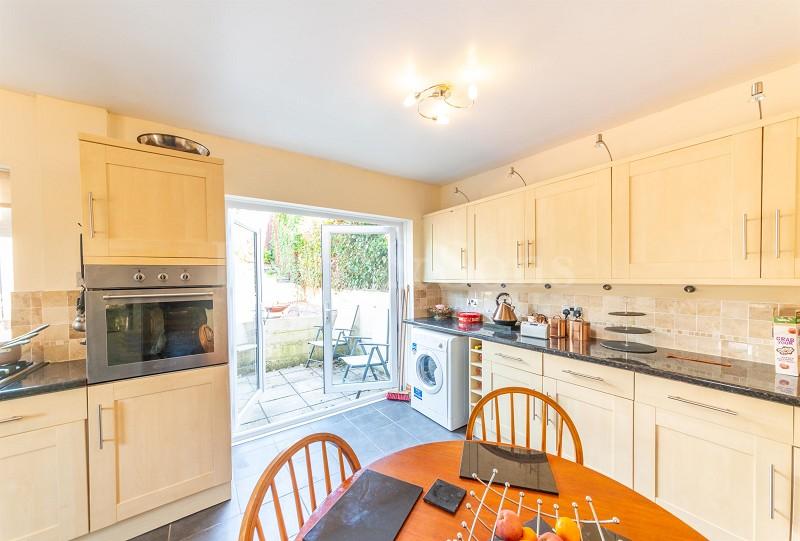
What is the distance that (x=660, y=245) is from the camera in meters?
1.81

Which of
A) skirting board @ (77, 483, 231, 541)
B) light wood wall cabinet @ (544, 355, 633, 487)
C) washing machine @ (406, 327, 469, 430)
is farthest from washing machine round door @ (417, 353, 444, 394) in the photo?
skirting board @ (77, 483, 231, 541)

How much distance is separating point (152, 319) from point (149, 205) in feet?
2.15

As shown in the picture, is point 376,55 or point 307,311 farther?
point 307,311

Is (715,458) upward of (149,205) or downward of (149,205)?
downward

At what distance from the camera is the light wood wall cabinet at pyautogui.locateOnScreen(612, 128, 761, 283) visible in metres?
1.52

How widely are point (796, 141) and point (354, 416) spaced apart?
3.47 m

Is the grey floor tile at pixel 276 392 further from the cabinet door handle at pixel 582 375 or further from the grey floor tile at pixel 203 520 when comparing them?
the cabinet door handle at pixel 582 375

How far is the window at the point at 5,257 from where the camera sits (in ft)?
5.73

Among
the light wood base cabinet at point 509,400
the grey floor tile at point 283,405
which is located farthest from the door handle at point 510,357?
the grey floor tile at point 283,405

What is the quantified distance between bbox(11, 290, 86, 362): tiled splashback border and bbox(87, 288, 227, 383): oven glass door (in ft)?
1.80

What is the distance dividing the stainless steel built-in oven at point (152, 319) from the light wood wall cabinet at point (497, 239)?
2.15m

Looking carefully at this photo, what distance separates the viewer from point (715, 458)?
1.43 metres

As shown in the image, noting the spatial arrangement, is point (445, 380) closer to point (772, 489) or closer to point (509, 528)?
point (772, 489)

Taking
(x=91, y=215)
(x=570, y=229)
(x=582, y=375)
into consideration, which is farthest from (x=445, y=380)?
(x=91, y=215)
